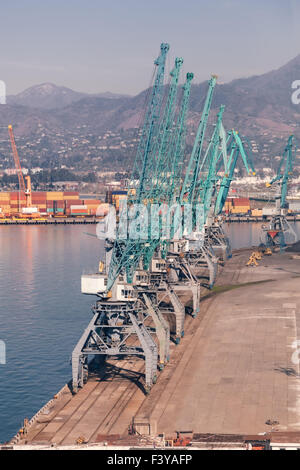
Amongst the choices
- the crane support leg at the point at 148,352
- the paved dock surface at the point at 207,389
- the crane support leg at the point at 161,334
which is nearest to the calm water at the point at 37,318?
the paved dock surface at the point at 207,389

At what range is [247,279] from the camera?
8819 centimetres

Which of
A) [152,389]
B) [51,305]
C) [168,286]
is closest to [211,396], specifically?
[152,389]

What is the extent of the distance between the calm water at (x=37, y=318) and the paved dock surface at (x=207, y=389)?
13.1 ft

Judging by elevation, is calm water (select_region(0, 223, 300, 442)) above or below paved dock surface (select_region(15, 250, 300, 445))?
below

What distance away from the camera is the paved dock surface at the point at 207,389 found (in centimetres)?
3781

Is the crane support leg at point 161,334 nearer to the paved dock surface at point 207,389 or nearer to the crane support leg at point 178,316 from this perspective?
the paved dock surface at point 207,389

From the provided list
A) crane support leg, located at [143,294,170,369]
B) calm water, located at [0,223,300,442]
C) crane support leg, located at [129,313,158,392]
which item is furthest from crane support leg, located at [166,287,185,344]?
crane support leg, located at [129,313,158,392]

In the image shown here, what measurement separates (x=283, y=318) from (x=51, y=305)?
88.2 feet

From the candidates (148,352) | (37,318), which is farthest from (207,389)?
(37,318)

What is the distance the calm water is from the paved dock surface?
399 cm

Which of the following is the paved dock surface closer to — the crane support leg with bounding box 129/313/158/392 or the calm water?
the crane support leg with bounding box 129/313/158/392

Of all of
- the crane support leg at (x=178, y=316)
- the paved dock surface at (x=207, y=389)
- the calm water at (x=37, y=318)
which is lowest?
the calm water at (x=37, y=318)

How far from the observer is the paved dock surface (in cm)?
3781

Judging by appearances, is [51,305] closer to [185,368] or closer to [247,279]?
[247,279]
